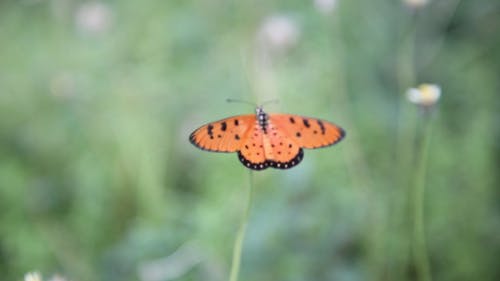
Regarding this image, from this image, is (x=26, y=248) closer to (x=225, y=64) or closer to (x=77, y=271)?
(x=77, y=271)

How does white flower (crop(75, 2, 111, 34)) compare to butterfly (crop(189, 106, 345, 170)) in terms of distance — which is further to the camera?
white flower (crop(75, 2, 111, 34))

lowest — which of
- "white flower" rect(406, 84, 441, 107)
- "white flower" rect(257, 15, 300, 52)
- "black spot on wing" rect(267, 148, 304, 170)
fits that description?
"black spot on wing" rect(267, 148, 304, 170)

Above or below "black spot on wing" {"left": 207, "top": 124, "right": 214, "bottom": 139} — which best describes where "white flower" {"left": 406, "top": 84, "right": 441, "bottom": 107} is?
above

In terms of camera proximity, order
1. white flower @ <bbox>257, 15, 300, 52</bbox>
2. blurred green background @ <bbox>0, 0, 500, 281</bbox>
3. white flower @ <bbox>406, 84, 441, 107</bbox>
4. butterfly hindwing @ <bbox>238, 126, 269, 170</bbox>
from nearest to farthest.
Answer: butterfly hindwing @ <bbox>238, 126, 269, 170</bbox> → white flower @ <bbox>406, 84, 441, 107</bbox> → blurred green background @ <bbox>0, 0, 500, 281</bbox> → white flower @ <bbox>257, 15, 300, 52</bbox>

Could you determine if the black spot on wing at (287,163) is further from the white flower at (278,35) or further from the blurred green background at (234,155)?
the white flower at (278,35)

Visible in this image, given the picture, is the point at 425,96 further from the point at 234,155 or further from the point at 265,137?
the point at 234,155

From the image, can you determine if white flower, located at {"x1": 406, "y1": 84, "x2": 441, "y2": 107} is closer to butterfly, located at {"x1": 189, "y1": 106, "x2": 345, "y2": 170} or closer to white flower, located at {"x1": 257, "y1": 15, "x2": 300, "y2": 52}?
butterfly, located at {"x1": 189, "y1": 106, "x2": 345, "y2": 170}

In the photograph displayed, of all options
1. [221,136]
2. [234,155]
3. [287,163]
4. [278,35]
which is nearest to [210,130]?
[221,136]

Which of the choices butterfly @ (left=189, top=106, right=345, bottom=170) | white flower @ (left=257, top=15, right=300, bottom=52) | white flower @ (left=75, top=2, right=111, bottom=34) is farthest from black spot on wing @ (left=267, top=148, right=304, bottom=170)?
white flower @ (left=75, top=2, right=111, bottom=34)
